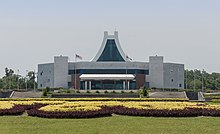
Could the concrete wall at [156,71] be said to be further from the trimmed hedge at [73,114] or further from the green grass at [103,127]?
the green grass at [103,127]

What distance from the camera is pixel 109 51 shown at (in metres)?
72.7

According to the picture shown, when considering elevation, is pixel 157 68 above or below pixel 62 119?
above

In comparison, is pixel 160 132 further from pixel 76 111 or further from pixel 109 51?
pixel 109 51

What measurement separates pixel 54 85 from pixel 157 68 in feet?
57.1

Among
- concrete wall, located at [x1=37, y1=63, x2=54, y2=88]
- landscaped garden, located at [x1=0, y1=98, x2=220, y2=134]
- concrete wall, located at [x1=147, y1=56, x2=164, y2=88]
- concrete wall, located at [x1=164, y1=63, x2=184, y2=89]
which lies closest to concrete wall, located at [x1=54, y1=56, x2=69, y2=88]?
concrete wall, located at [x1=37, y1=63, x2=54, y2=88]

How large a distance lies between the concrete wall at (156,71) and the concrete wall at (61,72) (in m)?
13.8

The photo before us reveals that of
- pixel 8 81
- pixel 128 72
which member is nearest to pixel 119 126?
pixel 128 72

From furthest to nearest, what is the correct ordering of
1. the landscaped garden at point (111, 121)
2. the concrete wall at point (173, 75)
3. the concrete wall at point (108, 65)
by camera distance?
the concrete wall at point (173, 75)
the concrete wall at point (108, 65)
the landscaped garden at point (111, 121)

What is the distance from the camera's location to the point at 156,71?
70562 mm

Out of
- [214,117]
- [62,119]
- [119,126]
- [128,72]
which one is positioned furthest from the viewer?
[128,72]

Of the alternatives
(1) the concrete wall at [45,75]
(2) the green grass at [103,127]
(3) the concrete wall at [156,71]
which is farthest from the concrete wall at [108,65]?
(2) the green grass at [103,127]

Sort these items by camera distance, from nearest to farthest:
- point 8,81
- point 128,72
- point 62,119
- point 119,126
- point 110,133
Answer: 1. point 110,133
2. point 119,126
3. point 62,119
4. point 128,72
5. point 8,81

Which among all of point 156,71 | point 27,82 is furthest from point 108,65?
point 27,82

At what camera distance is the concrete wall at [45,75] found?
72.9 m
